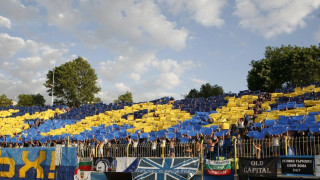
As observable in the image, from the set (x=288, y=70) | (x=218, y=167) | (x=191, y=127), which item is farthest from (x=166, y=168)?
(x=288, y=70)

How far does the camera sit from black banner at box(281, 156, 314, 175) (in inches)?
472

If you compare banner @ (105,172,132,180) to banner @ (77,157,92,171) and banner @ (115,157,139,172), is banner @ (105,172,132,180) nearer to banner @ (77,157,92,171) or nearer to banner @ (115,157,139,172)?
banner @ (115,157,139,172)

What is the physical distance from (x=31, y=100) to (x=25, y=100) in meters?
1.46

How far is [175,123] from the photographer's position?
25.0 metres

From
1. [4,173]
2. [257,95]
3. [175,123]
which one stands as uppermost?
[257,95]

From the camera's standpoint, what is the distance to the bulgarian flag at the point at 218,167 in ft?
45.9

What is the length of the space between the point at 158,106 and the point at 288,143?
20.7 meters

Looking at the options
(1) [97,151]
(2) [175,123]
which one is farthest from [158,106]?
(1) [97,151]

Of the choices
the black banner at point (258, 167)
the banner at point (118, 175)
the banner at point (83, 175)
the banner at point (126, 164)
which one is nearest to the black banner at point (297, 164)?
the black banner at point (258, 167)

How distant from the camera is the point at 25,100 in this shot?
239 feet

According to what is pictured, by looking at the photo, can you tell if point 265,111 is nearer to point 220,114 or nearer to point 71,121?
point 220,114

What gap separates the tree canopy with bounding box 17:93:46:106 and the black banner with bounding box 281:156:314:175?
225ft

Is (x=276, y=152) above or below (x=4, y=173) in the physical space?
above

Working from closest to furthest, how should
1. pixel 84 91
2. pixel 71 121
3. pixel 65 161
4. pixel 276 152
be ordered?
1. pixel 276 152
2. pixel 65 161
3. pixel 71 121
4. pixel 84 91
